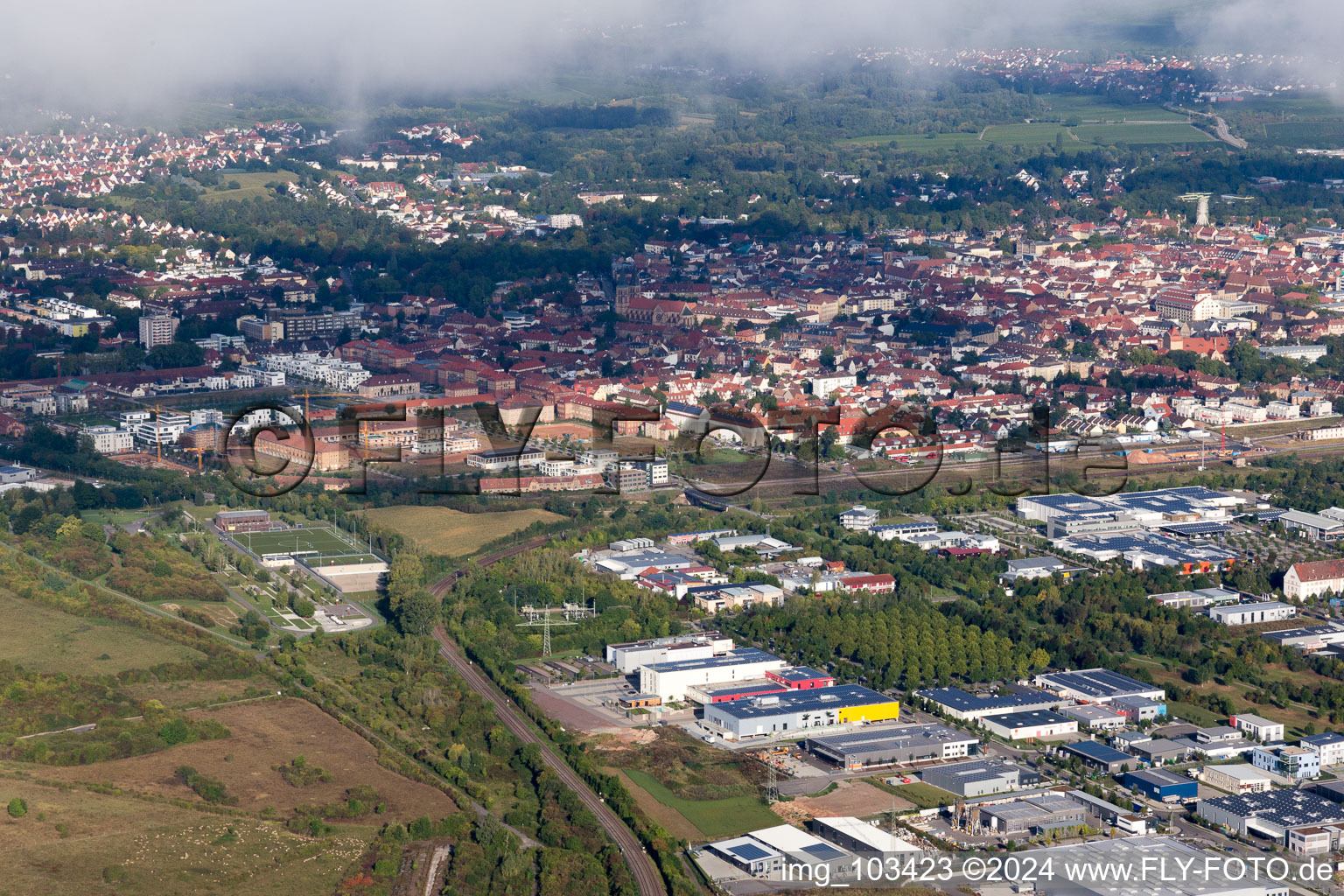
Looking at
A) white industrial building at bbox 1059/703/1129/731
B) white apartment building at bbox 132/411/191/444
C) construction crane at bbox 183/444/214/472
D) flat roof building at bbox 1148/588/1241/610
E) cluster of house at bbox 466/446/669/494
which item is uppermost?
white apartment building at bbox 132/411/191/444

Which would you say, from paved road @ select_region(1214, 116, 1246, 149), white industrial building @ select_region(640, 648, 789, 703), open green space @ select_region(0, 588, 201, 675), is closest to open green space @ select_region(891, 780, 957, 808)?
white industrial building @ select_region(640, 648, 789, 703)

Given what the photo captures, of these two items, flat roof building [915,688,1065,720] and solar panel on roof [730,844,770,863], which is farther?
flat roof building [915,688,1065,720]

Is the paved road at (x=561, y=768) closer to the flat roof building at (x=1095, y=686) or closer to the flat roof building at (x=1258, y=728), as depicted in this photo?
the flat roof building at (x=1095, y=686)

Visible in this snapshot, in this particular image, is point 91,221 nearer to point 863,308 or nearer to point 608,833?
point 863,308

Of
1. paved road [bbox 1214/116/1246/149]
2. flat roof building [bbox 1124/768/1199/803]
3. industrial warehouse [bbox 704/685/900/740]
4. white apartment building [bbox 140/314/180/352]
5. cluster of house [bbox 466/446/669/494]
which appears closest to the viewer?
flat roof building [bbox 1124/768/1199/803]

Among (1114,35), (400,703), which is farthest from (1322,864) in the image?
(1114,35)

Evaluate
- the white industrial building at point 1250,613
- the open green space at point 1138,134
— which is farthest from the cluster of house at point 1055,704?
the open green space at point 1138,134

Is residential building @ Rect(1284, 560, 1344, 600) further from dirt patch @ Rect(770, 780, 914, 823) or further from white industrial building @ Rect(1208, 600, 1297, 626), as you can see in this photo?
dirt patch @ Rect(770, 780, 914, 823)
